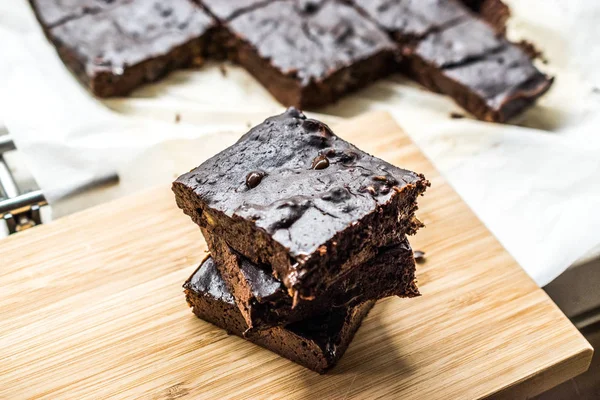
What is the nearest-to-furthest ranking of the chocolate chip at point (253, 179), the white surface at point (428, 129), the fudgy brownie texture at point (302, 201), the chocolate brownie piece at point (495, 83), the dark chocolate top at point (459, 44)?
the fudgy brownie texture at point (302, 201)
the chocolate chip at point (253, 179)
the white surface at point (428, 129)
the chocolate brownie piece at point (495, 83)
the dark chocolate top at point (459, 44)

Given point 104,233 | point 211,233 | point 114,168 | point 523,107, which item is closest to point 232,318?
point 211,233

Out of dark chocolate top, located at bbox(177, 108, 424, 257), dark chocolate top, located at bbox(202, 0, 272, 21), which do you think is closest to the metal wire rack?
dark chocolate top, located at bbox(177, 108, 424, 257)

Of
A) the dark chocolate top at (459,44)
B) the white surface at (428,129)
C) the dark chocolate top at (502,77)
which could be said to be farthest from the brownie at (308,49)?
the dark chocolate top at (502,77)

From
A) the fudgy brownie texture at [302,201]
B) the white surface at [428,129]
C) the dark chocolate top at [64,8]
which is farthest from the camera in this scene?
the dark chocolate top at [64,8]

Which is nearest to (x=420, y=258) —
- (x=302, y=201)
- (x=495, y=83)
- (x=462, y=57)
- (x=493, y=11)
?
(x=302, y=201)

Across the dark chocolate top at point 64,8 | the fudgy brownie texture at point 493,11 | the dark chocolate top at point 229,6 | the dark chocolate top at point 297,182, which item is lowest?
the fudgy brownie texture at point 493,11

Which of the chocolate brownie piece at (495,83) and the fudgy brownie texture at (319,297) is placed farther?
the chocolate brownie piece at (495,83)

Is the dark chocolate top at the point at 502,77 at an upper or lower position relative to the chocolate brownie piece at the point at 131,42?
lower

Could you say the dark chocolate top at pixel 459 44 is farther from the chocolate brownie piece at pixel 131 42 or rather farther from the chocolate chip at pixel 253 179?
the chocolate chip at pixel 253 179
